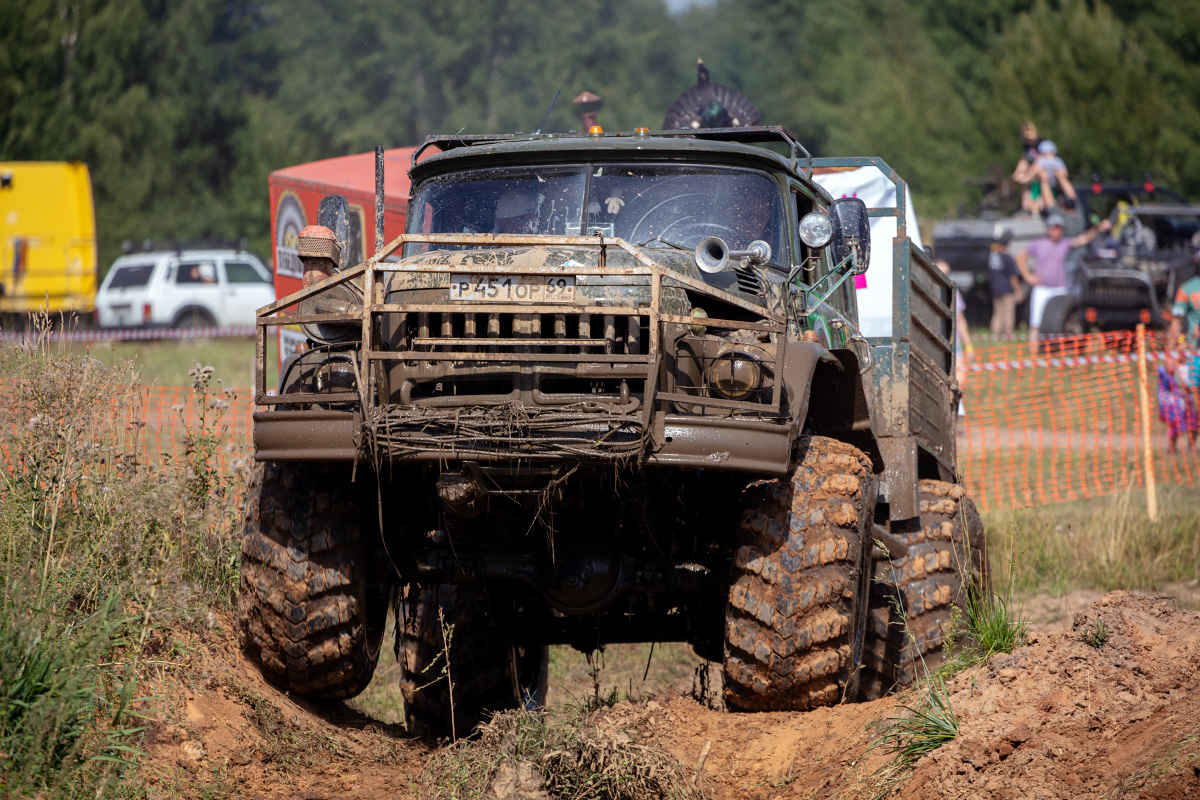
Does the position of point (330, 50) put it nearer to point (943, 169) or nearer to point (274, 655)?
point (943, 169)

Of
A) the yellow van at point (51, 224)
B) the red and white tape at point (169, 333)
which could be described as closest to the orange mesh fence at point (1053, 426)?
the red and white tape at point (169, 333)

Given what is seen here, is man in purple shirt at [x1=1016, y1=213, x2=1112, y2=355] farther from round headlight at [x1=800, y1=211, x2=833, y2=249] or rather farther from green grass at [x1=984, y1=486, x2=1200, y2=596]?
round headlight at [x1=800, y1=211, x2=833, y2=249]

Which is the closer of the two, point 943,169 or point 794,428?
point 794,428

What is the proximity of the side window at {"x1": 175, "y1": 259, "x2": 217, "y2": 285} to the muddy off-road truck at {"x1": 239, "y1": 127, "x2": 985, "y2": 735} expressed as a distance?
19682mm

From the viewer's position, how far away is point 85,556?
5.68 metres

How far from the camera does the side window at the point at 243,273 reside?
2595cm

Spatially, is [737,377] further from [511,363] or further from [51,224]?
[51,224]

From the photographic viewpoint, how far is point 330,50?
53.5m

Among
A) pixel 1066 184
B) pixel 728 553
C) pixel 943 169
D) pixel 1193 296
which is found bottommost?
pixel 728 553

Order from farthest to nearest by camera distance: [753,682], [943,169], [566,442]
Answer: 1. [943,169]
2. [753,682]
3. [566,442]

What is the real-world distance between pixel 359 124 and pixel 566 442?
4645cm

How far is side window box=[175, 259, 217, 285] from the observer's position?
1009 inches

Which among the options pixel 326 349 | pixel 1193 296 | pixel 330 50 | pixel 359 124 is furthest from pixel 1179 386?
pixel 330 50

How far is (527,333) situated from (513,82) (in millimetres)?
48210
